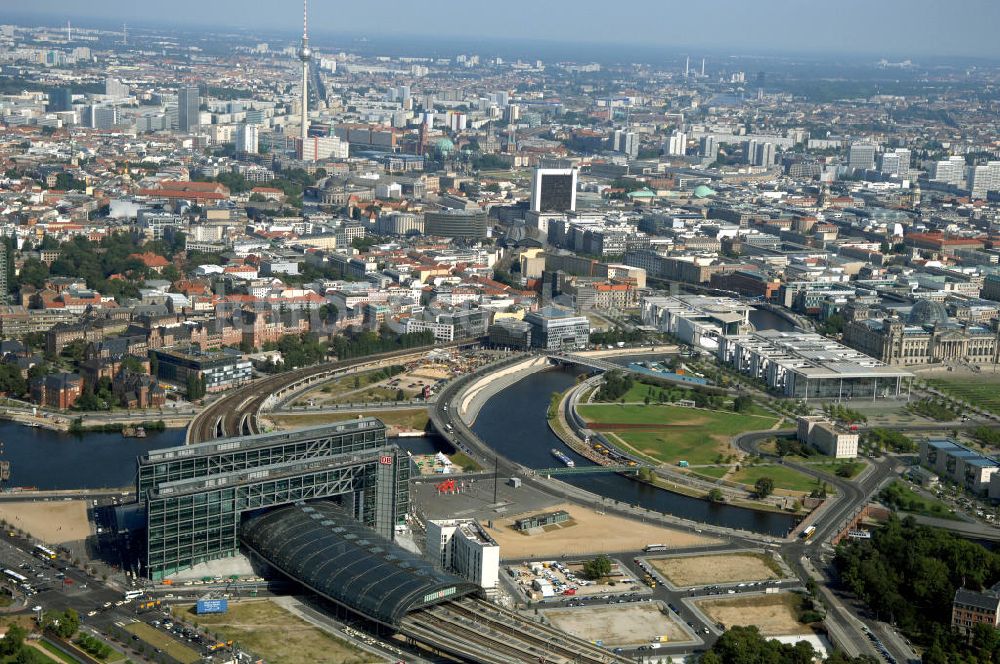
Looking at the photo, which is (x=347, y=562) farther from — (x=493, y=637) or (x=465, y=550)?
(x=493, y=637)

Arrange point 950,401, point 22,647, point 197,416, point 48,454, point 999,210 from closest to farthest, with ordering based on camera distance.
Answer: point 22,647, point 48,454, point 197,416, point 950,401, point 999,210

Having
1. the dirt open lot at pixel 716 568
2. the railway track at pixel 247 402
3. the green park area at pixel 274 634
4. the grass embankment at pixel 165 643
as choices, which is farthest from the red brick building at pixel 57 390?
the dirt open lot at pixel 716 568

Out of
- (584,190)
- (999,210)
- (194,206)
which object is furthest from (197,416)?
(999,210)

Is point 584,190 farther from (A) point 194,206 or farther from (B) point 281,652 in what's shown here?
(B) point 281,652

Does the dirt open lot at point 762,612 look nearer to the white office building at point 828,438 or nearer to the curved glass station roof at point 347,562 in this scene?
the curved glass station roof at point 347,562

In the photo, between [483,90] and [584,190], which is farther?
[483,90]

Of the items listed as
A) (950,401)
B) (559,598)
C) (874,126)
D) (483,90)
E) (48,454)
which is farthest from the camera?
(483,90)
